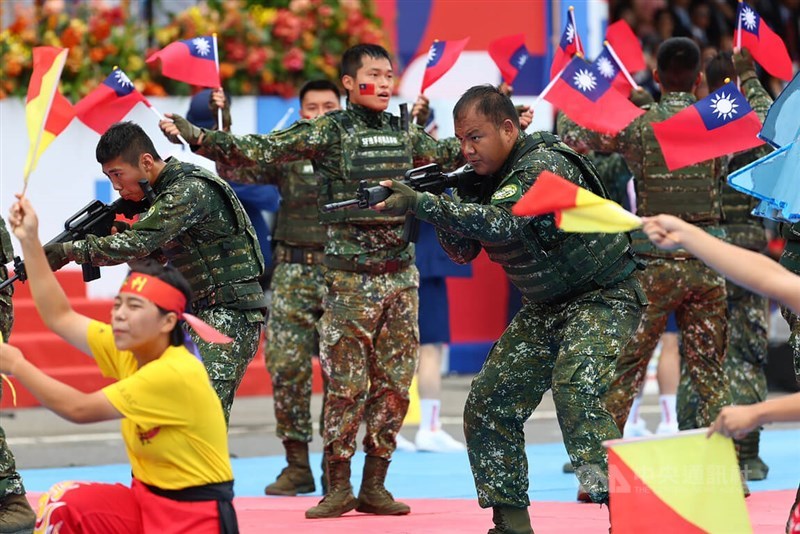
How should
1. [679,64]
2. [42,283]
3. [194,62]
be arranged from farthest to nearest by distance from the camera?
[194,62], [679,64], [42,283]

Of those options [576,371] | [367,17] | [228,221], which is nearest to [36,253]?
[228,221]

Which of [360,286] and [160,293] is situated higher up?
[160,293]

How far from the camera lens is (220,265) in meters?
7.20

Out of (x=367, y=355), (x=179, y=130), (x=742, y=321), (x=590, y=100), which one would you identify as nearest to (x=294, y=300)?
(x=367, y=355)

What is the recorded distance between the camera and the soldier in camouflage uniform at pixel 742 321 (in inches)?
369

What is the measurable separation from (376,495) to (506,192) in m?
2.23

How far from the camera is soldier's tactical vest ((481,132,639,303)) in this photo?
6555 millimetres

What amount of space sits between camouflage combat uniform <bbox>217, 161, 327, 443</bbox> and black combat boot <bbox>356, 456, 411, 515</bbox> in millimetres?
1138

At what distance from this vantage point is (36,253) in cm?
560

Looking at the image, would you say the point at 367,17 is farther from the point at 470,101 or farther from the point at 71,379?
the point at 470,101

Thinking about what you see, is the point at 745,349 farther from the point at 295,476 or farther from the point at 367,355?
the point at 295,476

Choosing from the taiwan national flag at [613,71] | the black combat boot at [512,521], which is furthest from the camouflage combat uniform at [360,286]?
the taiwan national flag at [613,71]

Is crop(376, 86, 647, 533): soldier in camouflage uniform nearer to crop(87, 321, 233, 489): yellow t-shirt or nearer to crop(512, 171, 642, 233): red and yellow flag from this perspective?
crop(512, 171, 642, 233): red and yellow flag

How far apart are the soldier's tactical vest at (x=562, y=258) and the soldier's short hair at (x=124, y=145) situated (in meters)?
1.65
